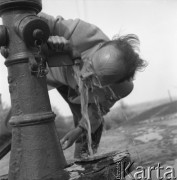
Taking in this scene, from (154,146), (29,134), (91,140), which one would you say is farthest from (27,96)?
(154,146)

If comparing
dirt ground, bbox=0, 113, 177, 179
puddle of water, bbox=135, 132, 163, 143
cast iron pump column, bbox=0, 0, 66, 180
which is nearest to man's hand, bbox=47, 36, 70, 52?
cast iron pump column, bbox=0, 0, 66, 180

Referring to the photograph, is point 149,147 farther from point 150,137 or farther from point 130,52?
point 130,52

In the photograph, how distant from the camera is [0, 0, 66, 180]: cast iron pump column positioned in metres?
1.47

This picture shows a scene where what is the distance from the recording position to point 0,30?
4.93ft

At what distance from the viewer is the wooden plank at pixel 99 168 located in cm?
143

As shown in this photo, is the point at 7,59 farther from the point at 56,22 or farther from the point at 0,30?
the point at 56,22

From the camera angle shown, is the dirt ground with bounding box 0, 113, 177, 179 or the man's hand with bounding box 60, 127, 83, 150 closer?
the man's hand with bounding box 60, 127, 83, 150

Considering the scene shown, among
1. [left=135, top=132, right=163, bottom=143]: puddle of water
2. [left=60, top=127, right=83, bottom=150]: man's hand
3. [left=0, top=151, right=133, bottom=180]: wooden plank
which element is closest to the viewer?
[left=0, top=151, right=133, bottom=180]: wooden plank

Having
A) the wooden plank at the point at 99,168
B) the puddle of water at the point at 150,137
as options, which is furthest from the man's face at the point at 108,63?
the puddle of water at the point at 150,137

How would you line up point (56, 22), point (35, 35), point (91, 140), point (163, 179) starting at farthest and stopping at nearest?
point (91, 140)
point (56, 22)
point (163, 179)
point (35, 35)

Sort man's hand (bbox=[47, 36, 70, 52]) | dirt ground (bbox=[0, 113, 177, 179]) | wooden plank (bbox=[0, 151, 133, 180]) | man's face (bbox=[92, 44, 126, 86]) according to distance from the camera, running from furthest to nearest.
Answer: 1. dirt ground (bbox=[0, 113, 177, 179])
2. man's face (bbox=[92, 44, 126, 86])
3. man's hand (bbox=[47, 36, 70, 52])
4. wooden plank (bbox=[0, 151, 133, 180])

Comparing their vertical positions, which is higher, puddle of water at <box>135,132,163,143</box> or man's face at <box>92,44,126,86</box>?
man's face at <box>92,44,126,86</box>

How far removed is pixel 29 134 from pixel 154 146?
1.79 meters

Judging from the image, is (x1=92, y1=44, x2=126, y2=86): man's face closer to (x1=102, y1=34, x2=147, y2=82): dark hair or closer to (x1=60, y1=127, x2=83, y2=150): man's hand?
(x1=102, y1=34, x2=147, y2=82): dark hair
